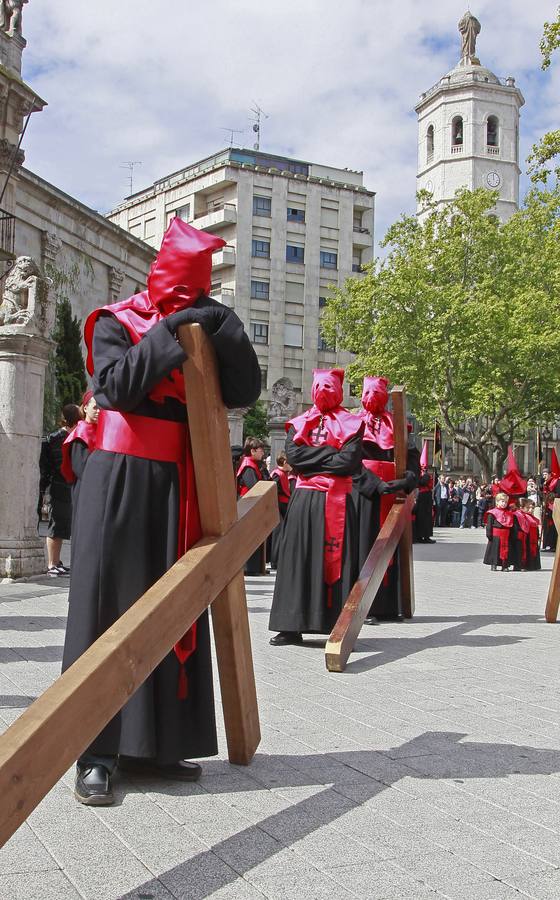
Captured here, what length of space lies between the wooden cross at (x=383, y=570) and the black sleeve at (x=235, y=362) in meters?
3.25

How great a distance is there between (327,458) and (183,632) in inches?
193

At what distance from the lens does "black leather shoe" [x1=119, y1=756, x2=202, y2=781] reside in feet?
13.6

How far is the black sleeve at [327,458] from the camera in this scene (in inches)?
322

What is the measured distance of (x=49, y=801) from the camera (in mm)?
3867

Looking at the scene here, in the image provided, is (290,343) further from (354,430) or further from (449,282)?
(354,430)

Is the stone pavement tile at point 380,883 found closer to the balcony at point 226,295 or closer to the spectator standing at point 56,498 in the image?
the spectator standing at point 56,498

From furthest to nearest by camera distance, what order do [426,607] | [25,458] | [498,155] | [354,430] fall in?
[498,155]
[25,458]
[426,607]
[354,430]

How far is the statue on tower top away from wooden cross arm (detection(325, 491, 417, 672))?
3286 inches

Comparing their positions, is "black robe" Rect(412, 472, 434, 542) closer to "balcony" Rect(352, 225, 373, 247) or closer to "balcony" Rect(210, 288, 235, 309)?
"balcony" Rect(210, 288, 235, 309)

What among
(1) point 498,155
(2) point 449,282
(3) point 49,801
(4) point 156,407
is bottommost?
(3) point 49,801

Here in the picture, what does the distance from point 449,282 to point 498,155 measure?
39369 millimetres

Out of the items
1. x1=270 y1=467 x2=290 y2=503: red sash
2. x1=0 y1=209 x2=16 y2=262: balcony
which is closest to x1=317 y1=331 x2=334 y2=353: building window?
x1=0 y1=209 x2=16 y2=262: balcony

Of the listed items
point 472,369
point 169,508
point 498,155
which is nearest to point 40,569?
point 169,508

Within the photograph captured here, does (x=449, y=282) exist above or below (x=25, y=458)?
above
